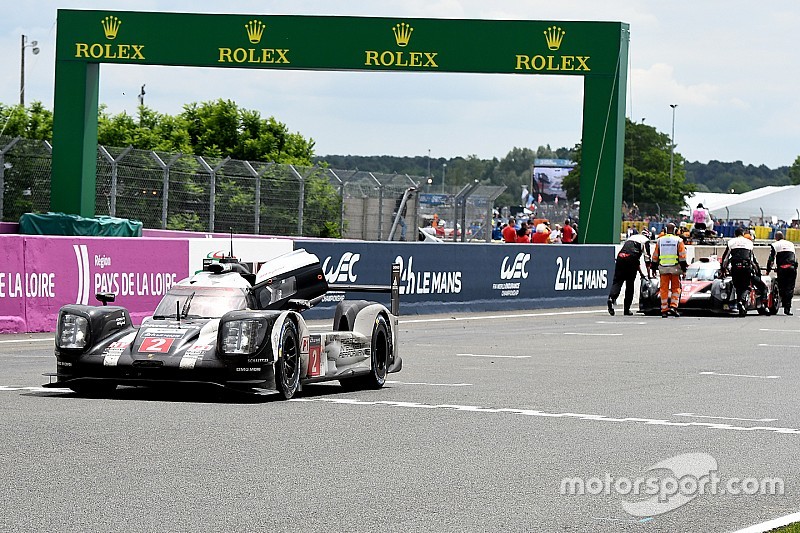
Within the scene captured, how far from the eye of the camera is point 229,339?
36.0ft

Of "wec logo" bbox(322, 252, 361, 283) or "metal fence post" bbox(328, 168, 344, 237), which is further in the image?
"metal fence post" bbox(328, 168, 344, 237)

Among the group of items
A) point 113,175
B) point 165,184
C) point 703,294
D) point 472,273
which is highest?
point 113,175

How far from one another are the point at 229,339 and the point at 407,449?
2.53 m

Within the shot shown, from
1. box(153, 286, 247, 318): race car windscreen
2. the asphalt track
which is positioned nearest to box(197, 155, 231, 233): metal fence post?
the asphalt track

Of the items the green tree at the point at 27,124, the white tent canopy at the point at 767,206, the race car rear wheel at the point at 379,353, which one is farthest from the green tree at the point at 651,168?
the race car rear wheel at the point at 379,353

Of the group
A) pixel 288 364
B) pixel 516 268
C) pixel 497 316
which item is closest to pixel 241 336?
pixel 288 364

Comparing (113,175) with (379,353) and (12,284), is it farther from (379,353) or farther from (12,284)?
(379,353)

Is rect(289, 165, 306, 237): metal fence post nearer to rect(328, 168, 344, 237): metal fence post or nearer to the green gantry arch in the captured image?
rect(328, 168, 344, 237): metal fence post

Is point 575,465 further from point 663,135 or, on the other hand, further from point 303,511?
point 663,135

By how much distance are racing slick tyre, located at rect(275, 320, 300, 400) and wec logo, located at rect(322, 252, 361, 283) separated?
11.5 meters

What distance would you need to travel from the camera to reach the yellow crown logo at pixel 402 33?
97.9 feet

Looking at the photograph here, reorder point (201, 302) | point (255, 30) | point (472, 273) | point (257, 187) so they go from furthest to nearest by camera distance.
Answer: point (257, 187) → point (255, 30) → point (472, 273) → point (201, 302)

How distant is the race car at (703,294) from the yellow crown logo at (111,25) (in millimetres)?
12712

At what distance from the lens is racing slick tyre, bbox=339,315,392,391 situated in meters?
12.9
